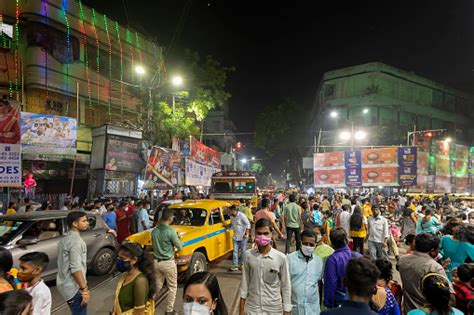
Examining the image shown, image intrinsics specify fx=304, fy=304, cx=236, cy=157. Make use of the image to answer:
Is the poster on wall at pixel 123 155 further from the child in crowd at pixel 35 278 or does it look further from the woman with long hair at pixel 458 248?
the woman with long hair at pixel 458 248

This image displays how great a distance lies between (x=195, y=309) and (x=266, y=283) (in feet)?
4.68

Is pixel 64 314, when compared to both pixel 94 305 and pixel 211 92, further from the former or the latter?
pixel 211 92

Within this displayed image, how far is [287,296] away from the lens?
133 inches

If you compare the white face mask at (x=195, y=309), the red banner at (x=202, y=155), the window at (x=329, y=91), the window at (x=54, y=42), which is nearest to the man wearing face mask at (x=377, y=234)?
the white face mask at (x=195, y=309)

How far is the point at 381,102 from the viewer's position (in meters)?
41.0

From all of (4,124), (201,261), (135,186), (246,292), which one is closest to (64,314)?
(201,261)

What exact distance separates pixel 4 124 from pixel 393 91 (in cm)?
4466

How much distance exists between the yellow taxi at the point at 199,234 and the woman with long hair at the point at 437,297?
4.95m

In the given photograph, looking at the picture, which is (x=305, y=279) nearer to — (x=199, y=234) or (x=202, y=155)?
(x=199, y=234)

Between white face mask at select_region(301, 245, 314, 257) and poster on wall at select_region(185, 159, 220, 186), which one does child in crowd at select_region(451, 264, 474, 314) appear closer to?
white face mask at select_region(301, 245, 314, 257)

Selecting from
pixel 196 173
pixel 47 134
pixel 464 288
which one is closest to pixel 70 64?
pixel 47 134

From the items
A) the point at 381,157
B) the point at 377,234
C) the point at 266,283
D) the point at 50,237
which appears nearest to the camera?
the point at 266,283

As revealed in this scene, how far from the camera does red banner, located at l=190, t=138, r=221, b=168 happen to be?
19281 millimetres

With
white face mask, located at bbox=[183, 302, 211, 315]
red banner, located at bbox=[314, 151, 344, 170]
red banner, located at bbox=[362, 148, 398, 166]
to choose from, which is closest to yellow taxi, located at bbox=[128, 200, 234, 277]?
white face mask, located at bbox=[183, 302, 211, 315]
